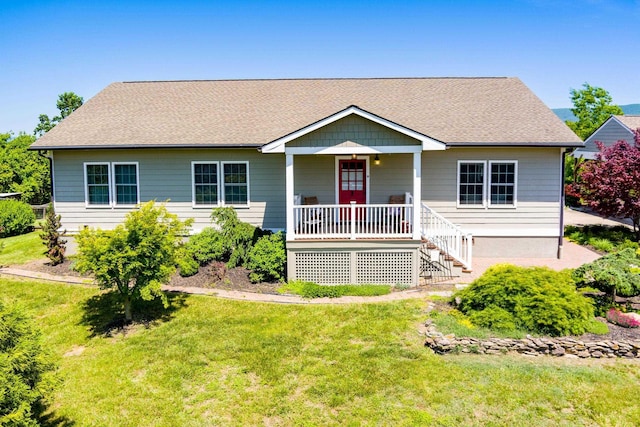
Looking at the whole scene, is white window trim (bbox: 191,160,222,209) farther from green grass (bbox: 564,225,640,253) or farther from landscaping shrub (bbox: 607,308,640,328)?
green grass (bbox: 564,225,640,253)

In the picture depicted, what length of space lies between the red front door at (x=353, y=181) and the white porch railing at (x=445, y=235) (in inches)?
82.1

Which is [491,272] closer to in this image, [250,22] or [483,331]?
[483,331]

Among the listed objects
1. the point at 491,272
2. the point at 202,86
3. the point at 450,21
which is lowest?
the point at 491,272

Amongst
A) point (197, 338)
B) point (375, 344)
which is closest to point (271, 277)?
point (197, 338)

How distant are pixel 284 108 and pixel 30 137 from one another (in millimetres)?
27500

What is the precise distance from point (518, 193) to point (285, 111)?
322 inches

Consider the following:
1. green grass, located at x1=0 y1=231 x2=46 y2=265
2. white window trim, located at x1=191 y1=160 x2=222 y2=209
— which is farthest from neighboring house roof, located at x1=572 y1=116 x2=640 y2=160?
green grass, located at x1=0 y1=231 x2=46 y2=265

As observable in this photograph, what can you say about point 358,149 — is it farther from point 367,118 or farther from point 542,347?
point 542,347

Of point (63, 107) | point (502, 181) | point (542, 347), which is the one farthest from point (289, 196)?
point (63, 107)

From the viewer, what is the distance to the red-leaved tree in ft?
53.9

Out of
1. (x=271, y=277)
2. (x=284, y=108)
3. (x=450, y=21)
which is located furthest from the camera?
(x=450, y=21)

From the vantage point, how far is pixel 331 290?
11750mm

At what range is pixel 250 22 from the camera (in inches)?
849

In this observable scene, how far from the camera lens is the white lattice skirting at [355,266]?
12320 millimetres
